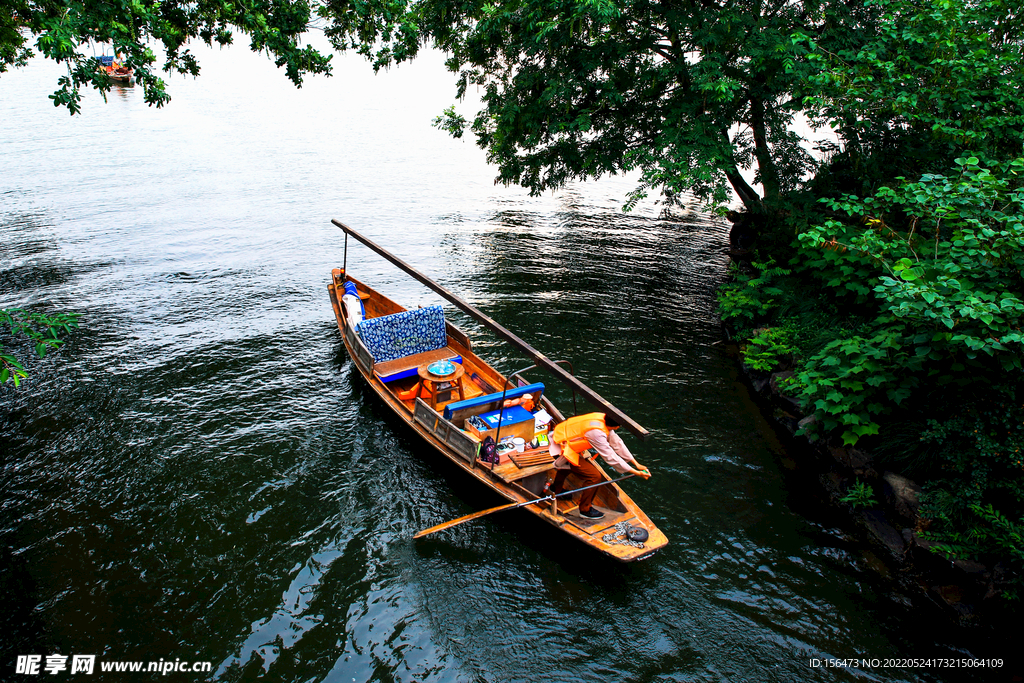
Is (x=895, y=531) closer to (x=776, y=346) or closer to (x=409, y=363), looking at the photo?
(x=776, y=346)

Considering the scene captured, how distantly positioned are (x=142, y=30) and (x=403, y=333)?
8.51m

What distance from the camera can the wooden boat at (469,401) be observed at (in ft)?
31.1

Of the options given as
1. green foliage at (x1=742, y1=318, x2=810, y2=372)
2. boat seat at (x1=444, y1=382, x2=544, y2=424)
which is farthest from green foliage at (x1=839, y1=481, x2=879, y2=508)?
boat seat at (x1=444, y1=382, x2=544, y2=424)

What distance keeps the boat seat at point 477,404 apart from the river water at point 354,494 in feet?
3.37

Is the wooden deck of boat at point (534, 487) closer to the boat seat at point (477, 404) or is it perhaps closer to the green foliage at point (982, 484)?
the boat seat at point (477, 404)

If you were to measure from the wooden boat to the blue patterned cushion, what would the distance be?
0.02 meters

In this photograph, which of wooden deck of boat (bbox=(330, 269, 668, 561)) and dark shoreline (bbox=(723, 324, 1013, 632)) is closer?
dark shoreline (bbox=(723, 324, 1013, 632))

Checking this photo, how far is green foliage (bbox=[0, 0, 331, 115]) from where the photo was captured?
10888 millimetres

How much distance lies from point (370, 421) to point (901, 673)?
10.1m

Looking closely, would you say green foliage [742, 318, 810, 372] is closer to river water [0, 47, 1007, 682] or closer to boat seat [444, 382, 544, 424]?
river water [0, 47, 1007, 682]

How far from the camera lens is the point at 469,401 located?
38.4 feet

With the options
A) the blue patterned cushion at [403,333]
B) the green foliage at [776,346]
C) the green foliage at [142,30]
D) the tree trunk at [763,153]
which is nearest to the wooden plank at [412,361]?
the blue patterned cushion at [403,333]

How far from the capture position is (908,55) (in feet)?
42.9

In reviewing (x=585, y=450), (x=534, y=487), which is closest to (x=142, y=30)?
(x=534, y=487)
